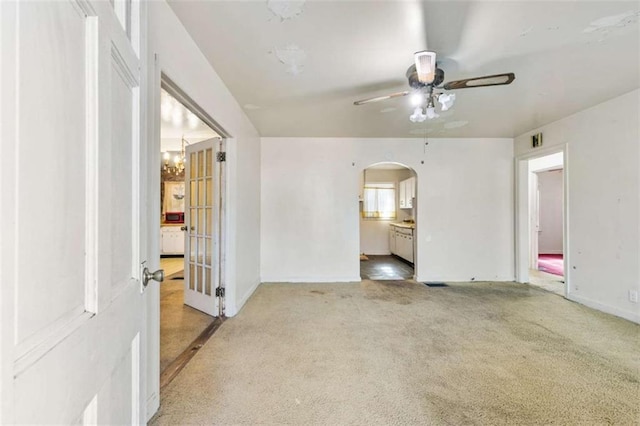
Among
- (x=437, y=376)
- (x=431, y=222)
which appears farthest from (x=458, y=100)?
(x=437, y=376)

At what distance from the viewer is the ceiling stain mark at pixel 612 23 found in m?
1.83

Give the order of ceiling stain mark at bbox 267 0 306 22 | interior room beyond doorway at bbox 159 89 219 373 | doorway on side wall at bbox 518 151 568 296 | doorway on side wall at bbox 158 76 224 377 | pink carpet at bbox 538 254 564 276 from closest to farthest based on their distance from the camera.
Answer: ceiling stain mark at bbox 267 0 306 22, interior room beyond doorway at bbox 159 89 219 373, doorway on side wall at bbox 158 76 224 377, doorway on side wall at bbox 518 151 568 296, pink carpet at bbox 538 254 564 276

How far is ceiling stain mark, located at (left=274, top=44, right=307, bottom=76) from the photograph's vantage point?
7.11 ft

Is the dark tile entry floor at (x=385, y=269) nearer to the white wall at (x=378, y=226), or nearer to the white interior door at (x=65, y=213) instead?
the white wall at (x=378, y=226)

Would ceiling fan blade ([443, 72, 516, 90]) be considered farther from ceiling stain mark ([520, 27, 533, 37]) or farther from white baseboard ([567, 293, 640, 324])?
white baseboard ([567, 293, 640, 324])

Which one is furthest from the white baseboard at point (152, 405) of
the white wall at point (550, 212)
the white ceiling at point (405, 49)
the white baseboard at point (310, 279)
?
the white wall at point (550, 212)

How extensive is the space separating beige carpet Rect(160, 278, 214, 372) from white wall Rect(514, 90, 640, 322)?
14.8ft

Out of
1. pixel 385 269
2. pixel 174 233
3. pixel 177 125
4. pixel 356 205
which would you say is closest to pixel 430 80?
pixel 356 205

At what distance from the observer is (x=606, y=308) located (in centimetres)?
322

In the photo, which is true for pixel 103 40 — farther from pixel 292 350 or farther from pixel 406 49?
pixel 292 350

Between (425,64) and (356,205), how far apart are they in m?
2.84

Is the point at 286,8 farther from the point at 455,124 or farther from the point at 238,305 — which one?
the point at 455,124

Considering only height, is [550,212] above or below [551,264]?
above

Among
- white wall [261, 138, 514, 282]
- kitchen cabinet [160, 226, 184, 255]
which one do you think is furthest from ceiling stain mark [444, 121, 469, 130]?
kitchen cabinet [160, 226, 184, 255]
